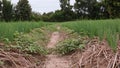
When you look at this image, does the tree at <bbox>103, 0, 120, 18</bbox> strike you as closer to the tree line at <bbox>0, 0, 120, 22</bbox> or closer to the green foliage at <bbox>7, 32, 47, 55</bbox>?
the tree line at <bbox>0, 0, 120, 22</bbox>

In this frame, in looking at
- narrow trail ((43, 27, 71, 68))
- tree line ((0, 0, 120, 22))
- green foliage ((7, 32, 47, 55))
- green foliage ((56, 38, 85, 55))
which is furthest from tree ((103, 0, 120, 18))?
narrow trail ((43, 27, 71, 68))

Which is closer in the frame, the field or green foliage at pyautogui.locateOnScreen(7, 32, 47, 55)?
the field

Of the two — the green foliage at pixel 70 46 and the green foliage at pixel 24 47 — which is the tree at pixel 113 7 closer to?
the green foliage at pixel 70 46

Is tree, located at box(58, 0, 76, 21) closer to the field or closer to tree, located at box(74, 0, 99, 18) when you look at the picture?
tree, located at box(74, 0, 99, 18)

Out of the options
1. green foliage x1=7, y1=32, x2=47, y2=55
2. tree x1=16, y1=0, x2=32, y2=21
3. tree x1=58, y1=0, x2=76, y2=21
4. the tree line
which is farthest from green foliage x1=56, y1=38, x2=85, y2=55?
tree x1=58, y1=0, x2=76, y2=21

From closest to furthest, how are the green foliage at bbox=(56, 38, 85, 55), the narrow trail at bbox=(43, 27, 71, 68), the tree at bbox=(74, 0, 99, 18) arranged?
the narrow trail at bbox=(43, 27, 71, 68) < the green foliage at bbox=(56, 38, 85, 55) < the tree at bbox=(74, 0, 99, 18)

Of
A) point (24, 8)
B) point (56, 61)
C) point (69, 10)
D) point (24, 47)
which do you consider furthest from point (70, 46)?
point (69, 10)

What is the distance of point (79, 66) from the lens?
3.41 meters

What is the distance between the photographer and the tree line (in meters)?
20.6

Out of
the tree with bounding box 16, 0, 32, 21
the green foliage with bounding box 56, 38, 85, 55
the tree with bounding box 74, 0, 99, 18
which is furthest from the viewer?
the tree with bounding box 74, 0, 99, 18

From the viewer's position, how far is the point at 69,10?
34.1m

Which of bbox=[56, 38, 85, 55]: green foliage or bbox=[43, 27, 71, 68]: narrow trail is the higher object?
bbox=[56, 38, 85, 55]: green foliage

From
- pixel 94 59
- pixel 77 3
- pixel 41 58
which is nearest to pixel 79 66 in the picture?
pixel 94 59

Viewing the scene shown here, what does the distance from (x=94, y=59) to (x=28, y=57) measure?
0.90 metres
